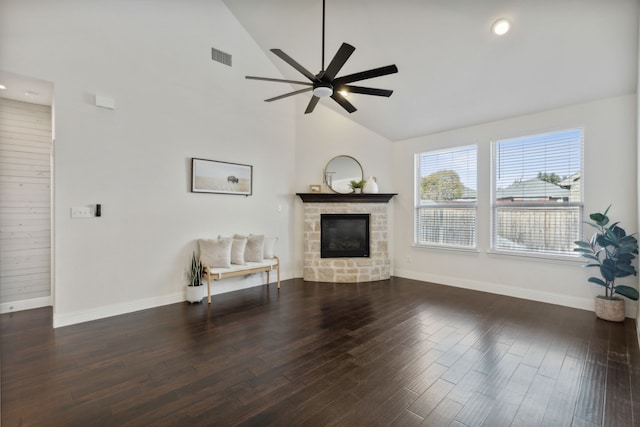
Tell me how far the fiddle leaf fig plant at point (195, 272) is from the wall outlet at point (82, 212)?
4.51ft

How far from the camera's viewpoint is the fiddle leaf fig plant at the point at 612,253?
Answer: 10.7 feet

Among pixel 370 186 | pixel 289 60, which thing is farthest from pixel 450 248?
pixel 289 60

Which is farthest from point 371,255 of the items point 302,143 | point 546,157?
point 546,157

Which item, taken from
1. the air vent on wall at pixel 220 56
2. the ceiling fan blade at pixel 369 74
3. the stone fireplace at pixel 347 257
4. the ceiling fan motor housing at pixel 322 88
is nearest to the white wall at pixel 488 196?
the stone fireplace at pixel 347 257

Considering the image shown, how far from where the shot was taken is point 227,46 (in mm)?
4746

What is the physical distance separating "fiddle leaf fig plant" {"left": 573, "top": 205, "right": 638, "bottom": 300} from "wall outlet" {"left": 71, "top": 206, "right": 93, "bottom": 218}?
5.99 m

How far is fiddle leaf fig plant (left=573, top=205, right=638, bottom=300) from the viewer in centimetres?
326

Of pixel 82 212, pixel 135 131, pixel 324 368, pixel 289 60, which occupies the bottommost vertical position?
pixel 324 368

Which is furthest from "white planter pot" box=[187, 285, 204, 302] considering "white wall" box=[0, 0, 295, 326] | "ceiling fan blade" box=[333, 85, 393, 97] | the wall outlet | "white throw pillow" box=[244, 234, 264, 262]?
"ceiling fan blade" box=[333, 85, 393, 97]

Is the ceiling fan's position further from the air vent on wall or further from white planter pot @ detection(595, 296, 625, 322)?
white planter pot @ detection(595, 296, 625, 322)

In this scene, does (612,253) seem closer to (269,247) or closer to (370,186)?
(370,186)

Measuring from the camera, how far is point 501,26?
10.2 feet

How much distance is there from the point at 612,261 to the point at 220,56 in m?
6.08

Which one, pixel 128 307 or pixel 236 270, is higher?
pixel 236 270
